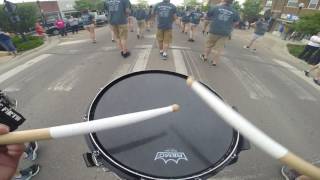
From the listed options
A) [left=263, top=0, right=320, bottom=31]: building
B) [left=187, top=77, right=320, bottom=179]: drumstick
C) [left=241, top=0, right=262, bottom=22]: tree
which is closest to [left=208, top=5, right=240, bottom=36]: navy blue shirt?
[left=187, top=77, right=320, bottom=179]: drumstick

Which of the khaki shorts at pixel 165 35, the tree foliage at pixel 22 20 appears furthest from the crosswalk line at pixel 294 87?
the tree foliage at pixel 22 20

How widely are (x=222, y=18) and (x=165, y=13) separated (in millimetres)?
1675

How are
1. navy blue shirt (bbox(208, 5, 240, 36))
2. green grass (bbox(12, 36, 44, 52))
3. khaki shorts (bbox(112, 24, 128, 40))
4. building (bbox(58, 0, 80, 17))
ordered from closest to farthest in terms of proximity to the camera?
navy blue shirt (bbox(208, 5, 240, 36)) → khaki shorts (bbox(112, 24, 128, 40)) → green grass (bbox(12, 36, 44, 52)) → building (bbox(58, 0, 80, 17))

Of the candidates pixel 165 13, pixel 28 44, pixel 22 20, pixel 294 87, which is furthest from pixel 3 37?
pixel 294 87

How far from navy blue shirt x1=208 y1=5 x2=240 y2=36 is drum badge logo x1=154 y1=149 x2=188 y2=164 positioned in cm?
573

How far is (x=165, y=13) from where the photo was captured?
7059mm

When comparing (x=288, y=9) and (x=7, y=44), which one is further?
(x=288, y=9)

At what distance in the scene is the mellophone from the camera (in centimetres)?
131

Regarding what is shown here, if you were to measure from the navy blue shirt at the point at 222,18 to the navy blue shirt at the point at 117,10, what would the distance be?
2.49 meters

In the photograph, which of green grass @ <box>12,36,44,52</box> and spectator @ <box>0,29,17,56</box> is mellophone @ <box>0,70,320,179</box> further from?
green grass @ <box>12,36,44,52</box>

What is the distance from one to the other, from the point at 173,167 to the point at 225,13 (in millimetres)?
5852

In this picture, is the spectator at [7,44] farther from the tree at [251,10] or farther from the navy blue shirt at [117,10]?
the tree at [251,10]

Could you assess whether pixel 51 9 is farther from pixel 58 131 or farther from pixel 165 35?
pixel 58 131

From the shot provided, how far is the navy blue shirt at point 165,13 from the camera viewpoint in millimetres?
7055
